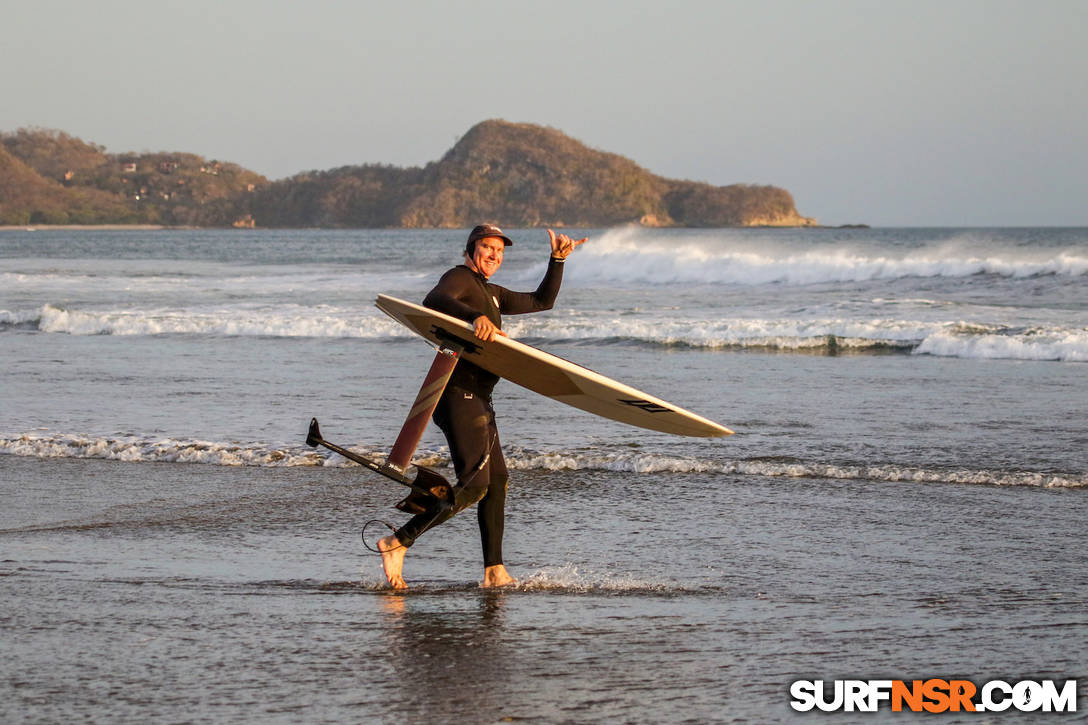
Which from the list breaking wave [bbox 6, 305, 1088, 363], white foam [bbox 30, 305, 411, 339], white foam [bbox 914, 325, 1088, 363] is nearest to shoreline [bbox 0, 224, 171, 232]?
white foam [bbox 30, 305, 411, 339]

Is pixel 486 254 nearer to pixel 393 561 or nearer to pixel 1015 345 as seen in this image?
pixel 393 561

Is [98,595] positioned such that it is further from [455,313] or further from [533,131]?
[533,131]

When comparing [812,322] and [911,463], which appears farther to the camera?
[812,322]

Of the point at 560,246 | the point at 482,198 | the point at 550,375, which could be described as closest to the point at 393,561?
the point at 550,375

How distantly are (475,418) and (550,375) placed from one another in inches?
19.3

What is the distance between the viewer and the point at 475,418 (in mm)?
5367

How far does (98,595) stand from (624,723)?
8.79 feet

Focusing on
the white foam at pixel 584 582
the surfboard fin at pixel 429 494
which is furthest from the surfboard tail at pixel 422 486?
the white foam at pixel 584 582

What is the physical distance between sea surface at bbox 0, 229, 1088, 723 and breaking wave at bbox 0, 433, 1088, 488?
32 millimetres

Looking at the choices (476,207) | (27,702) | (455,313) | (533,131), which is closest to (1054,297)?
(455,313)

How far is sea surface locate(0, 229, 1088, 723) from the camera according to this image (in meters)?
4.04

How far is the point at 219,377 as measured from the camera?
46.3ft

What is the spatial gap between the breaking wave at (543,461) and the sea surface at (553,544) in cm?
3

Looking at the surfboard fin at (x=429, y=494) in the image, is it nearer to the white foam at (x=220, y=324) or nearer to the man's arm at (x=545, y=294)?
the man's arm at (x=545, y=294)
